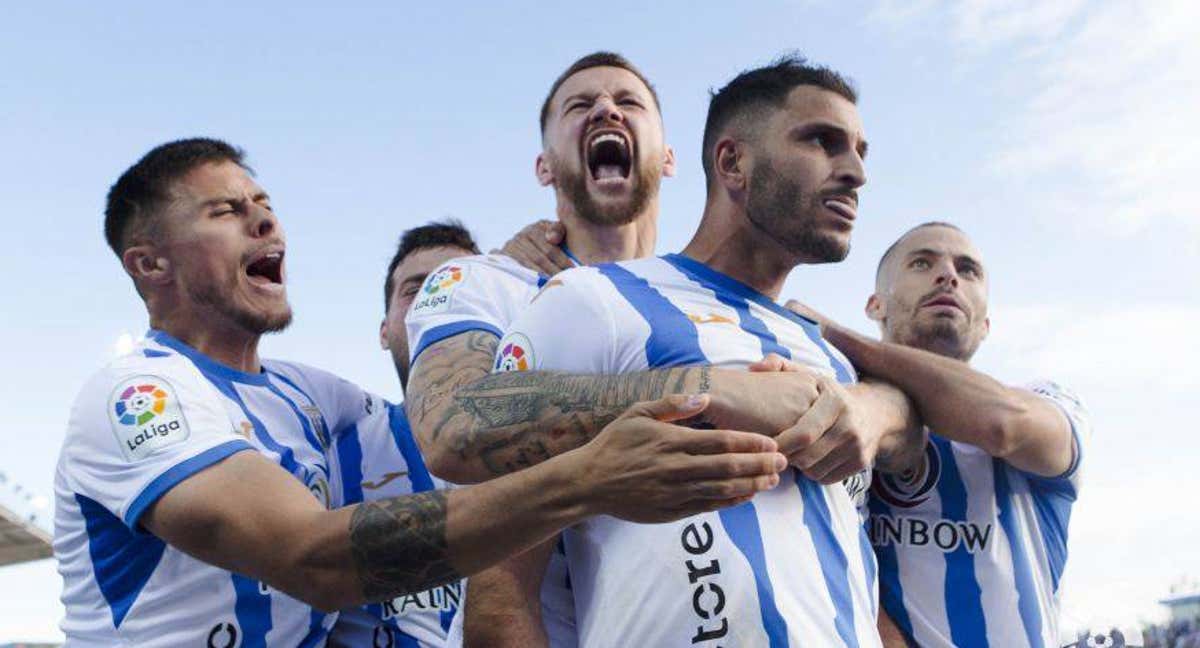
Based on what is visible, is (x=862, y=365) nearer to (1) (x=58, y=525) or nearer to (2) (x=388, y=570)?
(2) (x=388, y=570)

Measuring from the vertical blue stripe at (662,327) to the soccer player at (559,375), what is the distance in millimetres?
175

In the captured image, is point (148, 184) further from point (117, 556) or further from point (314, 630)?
point (314, 630)

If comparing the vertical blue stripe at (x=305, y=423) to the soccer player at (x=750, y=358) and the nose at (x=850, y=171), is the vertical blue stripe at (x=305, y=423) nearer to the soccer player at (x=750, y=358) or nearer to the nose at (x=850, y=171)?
the soccer player at (x=750, y=358)

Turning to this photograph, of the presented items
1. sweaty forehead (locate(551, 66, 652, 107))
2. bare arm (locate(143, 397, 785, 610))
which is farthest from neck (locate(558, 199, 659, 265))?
bare arm (locate(143, 397, 785, 610))

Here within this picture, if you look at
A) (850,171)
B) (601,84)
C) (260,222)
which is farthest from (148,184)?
(850,171)

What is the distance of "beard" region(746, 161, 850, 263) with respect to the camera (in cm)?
370

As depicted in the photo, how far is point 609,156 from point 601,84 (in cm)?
36

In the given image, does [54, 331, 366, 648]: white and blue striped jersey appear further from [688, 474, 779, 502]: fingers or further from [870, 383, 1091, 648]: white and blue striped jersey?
[870, 383, 1091, 648]: white and blue striped jersey

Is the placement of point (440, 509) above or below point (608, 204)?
below

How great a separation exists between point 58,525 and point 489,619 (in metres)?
1.44

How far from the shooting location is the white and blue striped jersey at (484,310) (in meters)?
3.49

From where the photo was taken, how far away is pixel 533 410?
305cm

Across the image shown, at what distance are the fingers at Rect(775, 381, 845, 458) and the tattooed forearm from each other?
854 millimetres

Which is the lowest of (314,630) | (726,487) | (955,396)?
(314,630)
